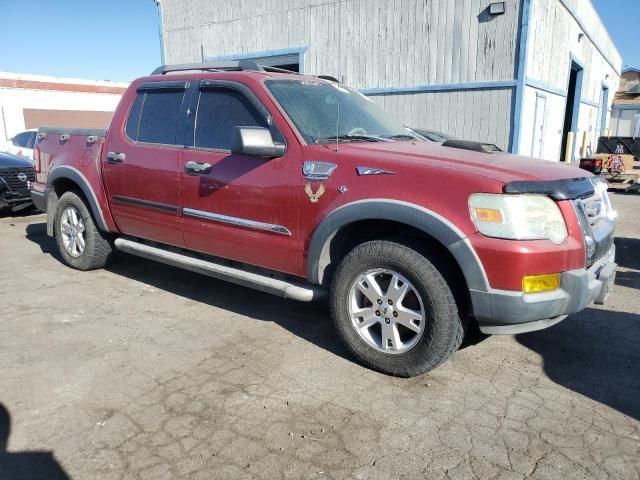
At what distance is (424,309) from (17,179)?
8.47 meters

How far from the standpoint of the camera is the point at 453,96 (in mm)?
11930

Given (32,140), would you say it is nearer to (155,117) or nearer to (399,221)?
(155,117)

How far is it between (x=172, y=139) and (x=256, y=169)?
109 centimetres

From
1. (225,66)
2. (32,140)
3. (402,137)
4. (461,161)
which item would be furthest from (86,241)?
(32,140)

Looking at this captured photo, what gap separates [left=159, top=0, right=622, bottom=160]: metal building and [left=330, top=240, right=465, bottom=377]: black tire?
931 cm

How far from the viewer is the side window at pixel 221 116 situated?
3818 millimetres

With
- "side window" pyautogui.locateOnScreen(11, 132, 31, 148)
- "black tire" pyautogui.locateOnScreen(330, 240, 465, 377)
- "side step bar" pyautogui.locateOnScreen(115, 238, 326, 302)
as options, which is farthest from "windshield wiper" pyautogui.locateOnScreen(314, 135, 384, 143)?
"side window" pyautogui.locateOnScreen(11, 132, 31, 148)

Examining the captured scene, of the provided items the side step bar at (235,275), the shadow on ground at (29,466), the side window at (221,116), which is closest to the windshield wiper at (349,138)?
the side window at (221,116)

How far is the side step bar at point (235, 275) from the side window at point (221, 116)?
95 centimetres

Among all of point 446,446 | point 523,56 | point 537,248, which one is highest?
point 523,56

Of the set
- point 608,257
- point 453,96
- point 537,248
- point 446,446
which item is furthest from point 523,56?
point 446,446

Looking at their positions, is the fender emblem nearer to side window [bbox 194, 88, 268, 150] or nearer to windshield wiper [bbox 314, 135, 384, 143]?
windshield wiper [bbox 314, 135, 384, 143]

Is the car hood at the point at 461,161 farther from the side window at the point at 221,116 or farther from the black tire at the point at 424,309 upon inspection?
the side window at the point at 221,116

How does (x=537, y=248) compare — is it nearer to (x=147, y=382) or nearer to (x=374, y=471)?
(x=374, y=471)
